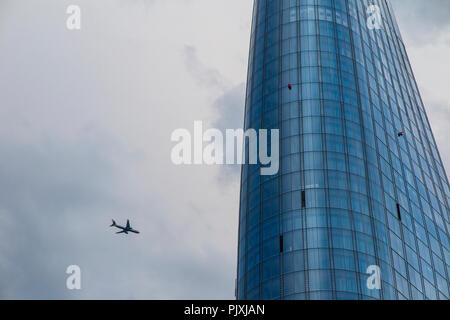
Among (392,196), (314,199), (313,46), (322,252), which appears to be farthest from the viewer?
(313,46)

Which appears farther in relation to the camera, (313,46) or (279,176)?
(313,46)
